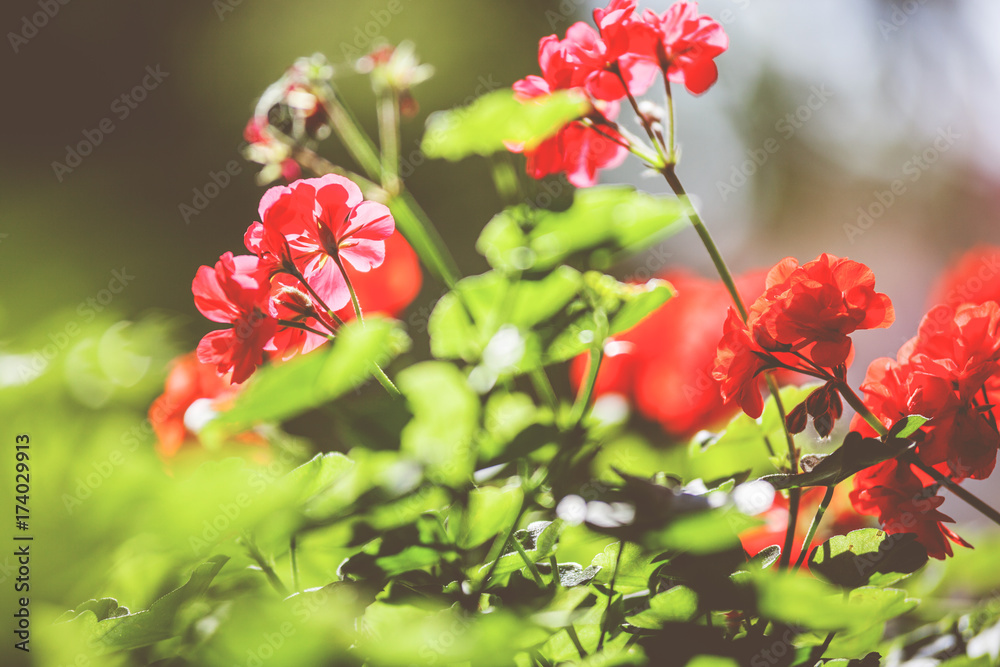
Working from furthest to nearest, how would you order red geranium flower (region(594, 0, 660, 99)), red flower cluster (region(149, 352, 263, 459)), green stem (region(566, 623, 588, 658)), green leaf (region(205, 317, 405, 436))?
red flower cluster (region(149, 352, 263, 459)), red geranium flower (region(594, 0, 660, 99)), green stem (region(566, 623, 588, 658)), green leaf (region(205, 317, 405, 436))

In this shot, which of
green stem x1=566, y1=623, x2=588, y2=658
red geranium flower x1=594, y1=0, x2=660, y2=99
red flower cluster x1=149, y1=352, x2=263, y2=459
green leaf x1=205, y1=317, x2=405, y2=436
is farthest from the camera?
red flower cluster x1=149, y1=352, x2=263, y2=459

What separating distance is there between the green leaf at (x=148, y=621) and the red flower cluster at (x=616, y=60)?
0.31m

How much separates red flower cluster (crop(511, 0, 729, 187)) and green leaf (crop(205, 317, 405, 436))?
27 cm

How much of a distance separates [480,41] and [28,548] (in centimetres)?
182

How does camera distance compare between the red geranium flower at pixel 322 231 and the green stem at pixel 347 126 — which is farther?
the green stem at pixel 347 126

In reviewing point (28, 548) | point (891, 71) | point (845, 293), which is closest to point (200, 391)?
point (28, 548)

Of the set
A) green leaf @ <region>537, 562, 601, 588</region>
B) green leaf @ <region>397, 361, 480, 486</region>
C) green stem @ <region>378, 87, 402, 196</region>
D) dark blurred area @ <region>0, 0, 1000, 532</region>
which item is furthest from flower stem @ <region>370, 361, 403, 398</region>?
dark blurred area @ <region>0, 0, 1000, 532</region>

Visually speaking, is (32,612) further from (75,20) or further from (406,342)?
(75,20)

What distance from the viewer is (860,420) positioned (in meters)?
0.38

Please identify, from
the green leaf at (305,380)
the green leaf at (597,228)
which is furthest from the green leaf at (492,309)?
the green leaf at (305,380)

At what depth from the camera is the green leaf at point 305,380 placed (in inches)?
7.9

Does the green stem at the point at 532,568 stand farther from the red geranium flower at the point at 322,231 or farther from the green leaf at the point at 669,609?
the red geranium flower at the point at 322,231

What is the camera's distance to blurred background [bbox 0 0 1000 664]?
0.58m

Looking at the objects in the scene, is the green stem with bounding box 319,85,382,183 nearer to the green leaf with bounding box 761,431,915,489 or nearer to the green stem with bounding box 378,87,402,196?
the green stem with bounding box 378,87,402,196
